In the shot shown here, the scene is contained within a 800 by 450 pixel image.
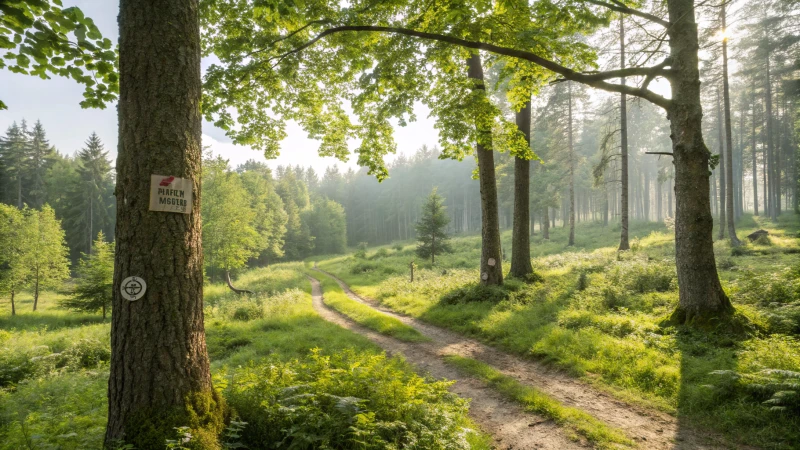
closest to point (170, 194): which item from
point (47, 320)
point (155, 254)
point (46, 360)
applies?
point (155, 254)

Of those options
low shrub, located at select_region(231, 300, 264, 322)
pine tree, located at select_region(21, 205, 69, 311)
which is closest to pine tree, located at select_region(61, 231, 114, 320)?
low shrub, located at select_region(231, 300, 264, 322)

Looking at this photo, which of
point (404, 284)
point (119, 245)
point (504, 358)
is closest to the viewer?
point (119, 245)

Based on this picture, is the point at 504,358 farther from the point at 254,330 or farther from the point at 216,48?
the point at 216,48

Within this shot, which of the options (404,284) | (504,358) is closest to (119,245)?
(504,358)

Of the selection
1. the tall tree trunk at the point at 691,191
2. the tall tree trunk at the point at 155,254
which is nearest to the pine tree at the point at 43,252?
the tall tree trunk at the point at 155,254

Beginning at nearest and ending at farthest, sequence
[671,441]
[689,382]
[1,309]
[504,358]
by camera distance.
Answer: [671,441]
[689,382]
[504,358]
[1,309]

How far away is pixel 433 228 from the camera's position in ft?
92.2

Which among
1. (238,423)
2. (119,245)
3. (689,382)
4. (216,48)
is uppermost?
(216,48)

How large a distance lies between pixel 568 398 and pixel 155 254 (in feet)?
20.3

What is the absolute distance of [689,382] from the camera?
5.62m

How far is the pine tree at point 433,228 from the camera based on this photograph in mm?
27828

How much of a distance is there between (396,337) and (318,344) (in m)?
2.27

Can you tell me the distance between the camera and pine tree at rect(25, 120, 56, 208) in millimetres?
46500

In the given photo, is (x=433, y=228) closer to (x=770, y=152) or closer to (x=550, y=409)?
(x=550, y=409)
